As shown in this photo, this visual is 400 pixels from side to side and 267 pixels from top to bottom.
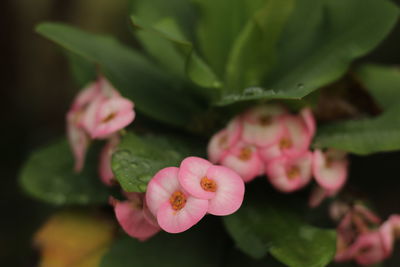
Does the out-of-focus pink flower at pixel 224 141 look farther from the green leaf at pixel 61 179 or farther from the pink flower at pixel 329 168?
the green leaf at pixel 61 179

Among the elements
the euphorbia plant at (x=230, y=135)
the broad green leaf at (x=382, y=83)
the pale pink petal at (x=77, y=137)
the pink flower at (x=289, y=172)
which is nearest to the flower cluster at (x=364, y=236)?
the euphorbia plant at (x=230, y=135)

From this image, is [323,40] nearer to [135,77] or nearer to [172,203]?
[135,77]

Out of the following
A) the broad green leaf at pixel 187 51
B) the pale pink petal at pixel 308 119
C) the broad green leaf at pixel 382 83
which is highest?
the broad green leaf at pixel 187 51

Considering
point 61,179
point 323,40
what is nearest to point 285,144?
point 323,40

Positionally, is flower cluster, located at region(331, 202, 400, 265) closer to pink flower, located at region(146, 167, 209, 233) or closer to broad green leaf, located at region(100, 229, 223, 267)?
broad green leaf, located at region(100, 229, 223, 267)

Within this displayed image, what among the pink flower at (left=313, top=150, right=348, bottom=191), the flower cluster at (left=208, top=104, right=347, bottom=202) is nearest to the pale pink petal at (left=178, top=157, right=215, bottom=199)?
the flower cluster at (left=208, top=104, right=347, bottom=202)

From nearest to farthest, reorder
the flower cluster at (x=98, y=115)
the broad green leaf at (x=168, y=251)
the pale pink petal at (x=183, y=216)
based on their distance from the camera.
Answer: the pale pink petal at (x=183, y=216), the flower cluster at (x=98, y=115), the broad green leaf at (x=168, y=251)

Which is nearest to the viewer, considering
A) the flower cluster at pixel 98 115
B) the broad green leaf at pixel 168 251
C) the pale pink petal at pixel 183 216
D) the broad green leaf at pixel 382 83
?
the pale pink petal at pixel 183 216
